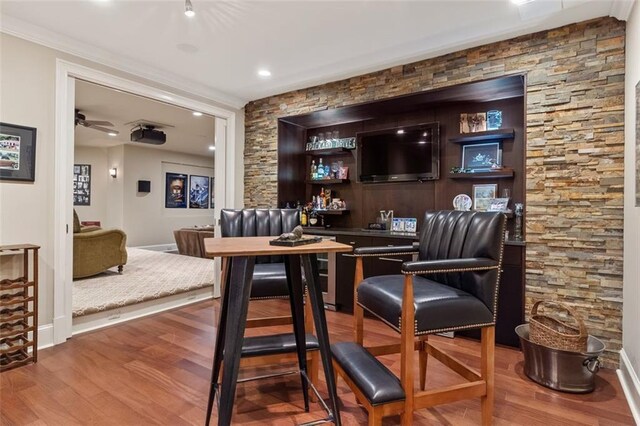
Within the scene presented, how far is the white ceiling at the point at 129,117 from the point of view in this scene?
452 cm

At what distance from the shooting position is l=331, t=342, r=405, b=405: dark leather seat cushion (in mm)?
1503

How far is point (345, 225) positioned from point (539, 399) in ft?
8.80

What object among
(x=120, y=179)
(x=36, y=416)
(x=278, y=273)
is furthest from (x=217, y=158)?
(x=120, y=179)

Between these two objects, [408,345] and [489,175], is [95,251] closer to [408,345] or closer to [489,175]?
[408,345]

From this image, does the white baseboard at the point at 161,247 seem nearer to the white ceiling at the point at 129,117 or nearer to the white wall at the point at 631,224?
the white ceiling at the point at 129,117

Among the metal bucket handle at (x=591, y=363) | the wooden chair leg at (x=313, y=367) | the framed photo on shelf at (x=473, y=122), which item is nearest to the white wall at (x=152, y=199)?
the wooden chair leg at (x=313, y=367)

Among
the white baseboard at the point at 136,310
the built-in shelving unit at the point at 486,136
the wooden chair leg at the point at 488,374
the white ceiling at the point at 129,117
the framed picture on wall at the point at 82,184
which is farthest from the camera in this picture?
the framed picture on wall at the point at 82,184

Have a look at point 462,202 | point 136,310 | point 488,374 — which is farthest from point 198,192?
point 488,374

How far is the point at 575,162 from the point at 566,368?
144 centimetres

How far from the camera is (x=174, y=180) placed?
8.93 meters

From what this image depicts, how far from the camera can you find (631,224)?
2.10 metres

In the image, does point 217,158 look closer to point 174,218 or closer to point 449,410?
point 449,410

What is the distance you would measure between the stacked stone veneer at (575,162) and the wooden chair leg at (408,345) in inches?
63.9

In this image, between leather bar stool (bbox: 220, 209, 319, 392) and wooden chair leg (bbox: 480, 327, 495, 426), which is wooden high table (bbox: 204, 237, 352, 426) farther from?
wooden chair leg (bbox: 480, 327, 495, 426)
